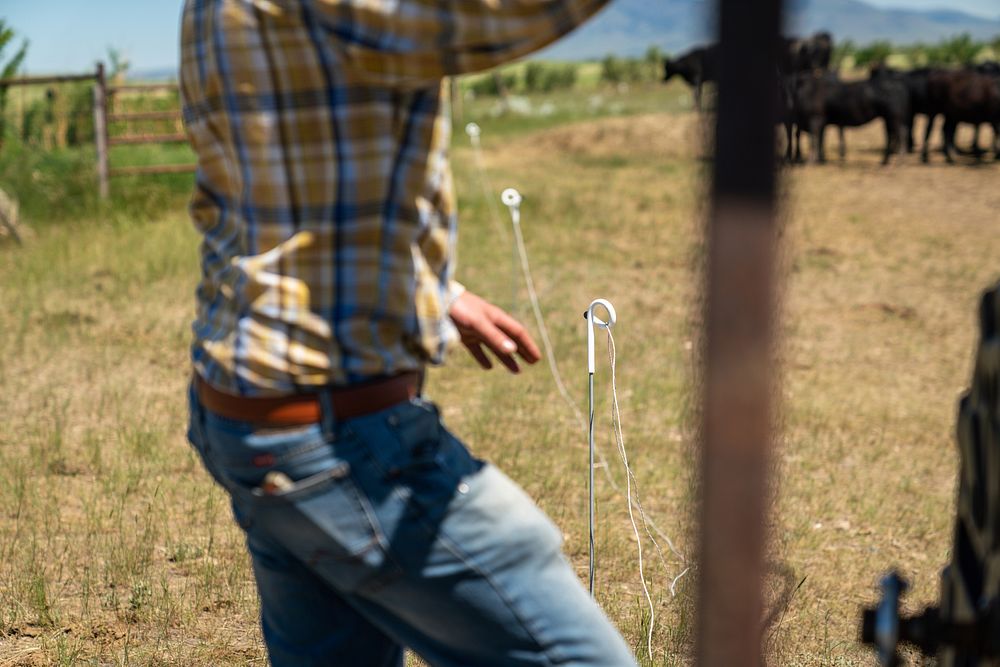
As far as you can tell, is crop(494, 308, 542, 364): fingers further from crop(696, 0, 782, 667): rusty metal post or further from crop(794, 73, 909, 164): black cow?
crop(794, 73, 909, 164): black cow

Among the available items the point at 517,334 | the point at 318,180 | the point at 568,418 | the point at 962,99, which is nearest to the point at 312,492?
the point at 318,180

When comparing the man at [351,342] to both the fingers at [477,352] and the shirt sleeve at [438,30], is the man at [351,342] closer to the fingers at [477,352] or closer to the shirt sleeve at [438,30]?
the shirt sleeve at [438,30]

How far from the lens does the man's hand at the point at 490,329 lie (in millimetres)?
1771

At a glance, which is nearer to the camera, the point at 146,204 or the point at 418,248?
the point at 418,248

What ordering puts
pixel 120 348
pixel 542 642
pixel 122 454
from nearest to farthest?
pixel 542 642
pixel 122 454
pixel 120 348

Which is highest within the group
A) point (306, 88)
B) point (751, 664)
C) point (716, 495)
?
point (306, 88)

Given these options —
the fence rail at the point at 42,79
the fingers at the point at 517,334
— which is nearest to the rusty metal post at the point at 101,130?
the fence rail at the point at 42,79

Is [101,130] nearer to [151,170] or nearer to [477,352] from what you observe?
[151,170]

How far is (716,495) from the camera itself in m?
0.99

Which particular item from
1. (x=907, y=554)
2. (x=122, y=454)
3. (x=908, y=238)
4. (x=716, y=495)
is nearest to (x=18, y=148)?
(x=122, y=454)

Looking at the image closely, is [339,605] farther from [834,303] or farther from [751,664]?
[834,303]

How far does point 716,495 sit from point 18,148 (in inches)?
528

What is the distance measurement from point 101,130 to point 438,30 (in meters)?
12.9

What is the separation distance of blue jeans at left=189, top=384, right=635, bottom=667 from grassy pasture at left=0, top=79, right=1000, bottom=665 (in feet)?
0.87
